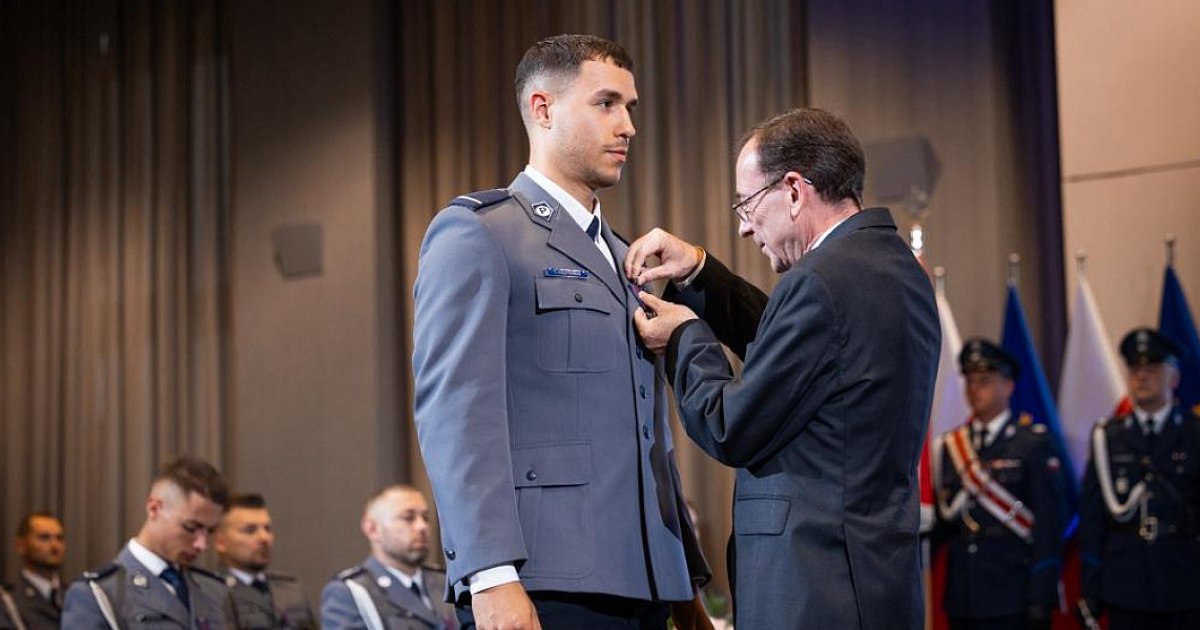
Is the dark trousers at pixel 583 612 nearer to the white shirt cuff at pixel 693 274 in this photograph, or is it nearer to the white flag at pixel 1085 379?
the white shirt cuff at pixel 693 274

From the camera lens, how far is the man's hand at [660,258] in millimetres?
2559

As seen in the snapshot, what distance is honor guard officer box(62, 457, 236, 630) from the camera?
478 centimetres

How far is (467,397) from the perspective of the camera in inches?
88.5

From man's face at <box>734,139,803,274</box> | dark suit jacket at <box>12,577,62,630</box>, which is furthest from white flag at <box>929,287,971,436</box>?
dark suit jacket at <box>12,577,62,630</box>

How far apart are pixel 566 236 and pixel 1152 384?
12.1 feet

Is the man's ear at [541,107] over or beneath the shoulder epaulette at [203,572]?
over

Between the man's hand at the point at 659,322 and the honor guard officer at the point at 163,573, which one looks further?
the honor guard officer at the point at 163,573

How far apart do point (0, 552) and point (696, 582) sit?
7671 mm

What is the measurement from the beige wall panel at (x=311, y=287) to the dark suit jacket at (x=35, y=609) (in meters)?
1.15

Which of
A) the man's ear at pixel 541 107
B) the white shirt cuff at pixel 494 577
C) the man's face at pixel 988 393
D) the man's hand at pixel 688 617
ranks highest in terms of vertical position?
the man's ear at pixel 541 107

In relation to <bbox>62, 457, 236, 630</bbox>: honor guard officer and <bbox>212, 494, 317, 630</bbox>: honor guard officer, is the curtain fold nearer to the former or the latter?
<bbox>212, 494, 317, 630</bbox>: honor guard officer

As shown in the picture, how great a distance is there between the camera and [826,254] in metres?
2.35

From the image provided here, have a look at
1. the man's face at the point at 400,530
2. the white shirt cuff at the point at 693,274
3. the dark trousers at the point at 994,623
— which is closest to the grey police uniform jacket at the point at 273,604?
the man's face at the point at 400,530

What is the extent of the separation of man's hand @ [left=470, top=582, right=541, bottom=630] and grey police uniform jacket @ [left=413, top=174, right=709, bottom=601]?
42mm
